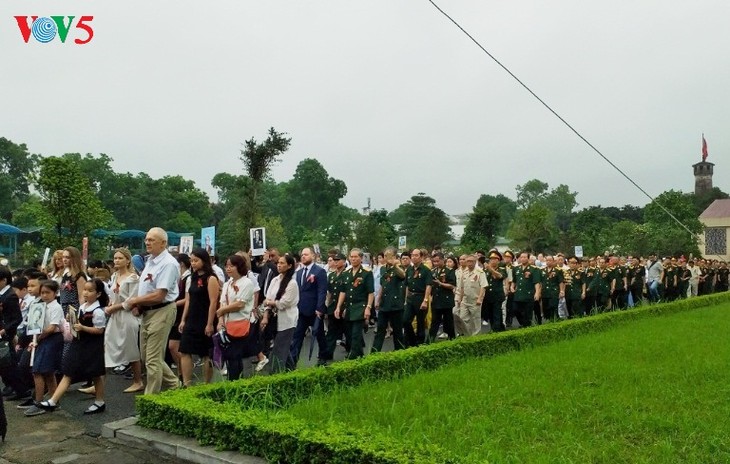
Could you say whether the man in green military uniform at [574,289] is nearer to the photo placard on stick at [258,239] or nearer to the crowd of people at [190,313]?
the crowd of people at [190,313]

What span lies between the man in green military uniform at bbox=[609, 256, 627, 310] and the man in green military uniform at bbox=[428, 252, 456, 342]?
750 centimetres

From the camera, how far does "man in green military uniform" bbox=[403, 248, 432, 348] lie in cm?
1046

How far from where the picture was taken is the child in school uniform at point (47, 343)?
6.77m

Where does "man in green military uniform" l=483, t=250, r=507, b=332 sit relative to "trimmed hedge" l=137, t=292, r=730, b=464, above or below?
above

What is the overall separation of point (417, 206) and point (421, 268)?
5207 cm

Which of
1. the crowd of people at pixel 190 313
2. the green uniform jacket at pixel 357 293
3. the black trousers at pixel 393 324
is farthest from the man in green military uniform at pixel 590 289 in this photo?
the green uniform jacket at pixel 357 293

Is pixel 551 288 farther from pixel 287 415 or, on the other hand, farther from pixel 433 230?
pixel 433 230

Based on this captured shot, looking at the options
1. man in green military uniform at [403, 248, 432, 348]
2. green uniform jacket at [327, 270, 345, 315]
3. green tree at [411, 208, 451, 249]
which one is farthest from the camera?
green tree at [411, 208, 451, 249]

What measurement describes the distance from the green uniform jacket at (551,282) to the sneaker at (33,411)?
10086 mm

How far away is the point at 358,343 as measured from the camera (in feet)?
29.0

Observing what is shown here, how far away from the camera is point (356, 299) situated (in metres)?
9.09

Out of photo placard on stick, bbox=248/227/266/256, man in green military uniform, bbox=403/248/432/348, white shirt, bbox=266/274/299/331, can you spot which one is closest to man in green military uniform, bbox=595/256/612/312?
man in green military uniform, bbox=403/248/432/348

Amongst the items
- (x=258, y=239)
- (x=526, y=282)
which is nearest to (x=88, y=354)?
(x=258, y=239)

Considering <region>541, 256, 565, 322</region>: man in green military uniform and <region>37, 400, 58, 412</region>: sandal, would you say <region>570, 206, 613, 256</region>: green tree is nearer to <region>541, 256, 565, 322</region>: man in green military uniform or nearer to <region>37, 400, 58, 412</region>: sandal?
<region>541, 256, 565, 322</region>: man in green military uniform
